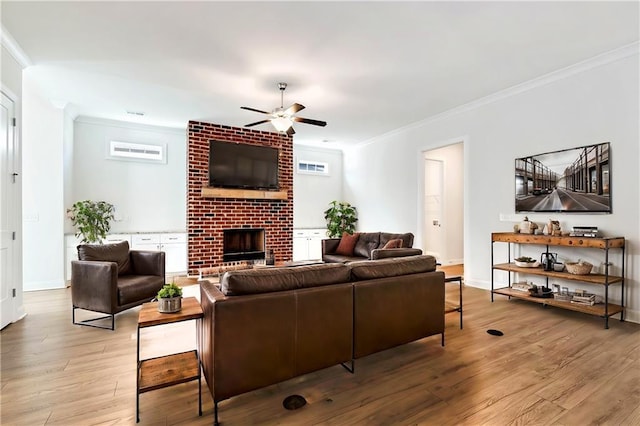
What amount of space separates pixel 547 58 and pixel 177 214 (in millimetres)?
6360

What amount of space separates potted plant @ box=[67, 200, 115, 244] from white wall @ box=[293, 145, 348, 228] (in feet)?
12.7

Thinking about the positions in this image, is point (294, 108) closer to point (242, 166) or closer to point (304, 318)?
point (304, 318)

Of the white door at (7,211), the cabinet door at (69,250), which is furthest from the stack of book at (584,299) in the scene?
the cabinet door at (69,250)

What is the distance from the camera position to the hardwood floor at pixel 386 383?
72.7 inches

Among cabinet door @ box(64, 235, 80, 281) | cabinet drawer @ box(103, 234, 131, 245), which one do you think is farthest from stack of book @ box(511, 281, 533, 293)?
cabinet door @ box(64, 235, 80, 281)

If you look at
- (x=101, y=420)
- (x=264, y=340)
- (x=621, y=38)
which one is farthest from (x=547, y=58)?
(x=101, y=420)

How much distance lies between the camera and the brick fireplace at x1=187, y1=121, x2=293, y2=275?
6004 mm

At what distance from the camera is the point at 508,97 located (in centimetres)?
456

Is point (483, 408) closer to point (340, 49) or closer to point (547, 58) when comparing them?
point (340, 49)

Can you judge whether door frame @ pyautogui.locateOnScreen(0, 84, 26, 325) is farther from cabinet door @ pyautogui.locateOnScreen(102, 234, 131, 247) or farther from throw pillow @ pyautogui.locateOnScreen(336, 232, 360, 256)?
throw pillow @ pyautogui.locateOnScreen(336, 232, 360, 256)

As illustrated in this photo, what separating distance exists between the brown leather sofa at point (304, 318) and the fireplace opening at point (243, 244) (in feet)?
13.9

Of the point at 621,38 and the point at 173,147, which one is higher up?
the point at 621,38

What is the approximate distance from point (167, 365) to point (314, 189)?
6.21m

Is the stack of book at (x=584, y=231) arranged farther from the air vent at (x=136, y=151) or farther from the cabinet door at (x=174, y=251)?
the air vent at (x=136, y=151)
